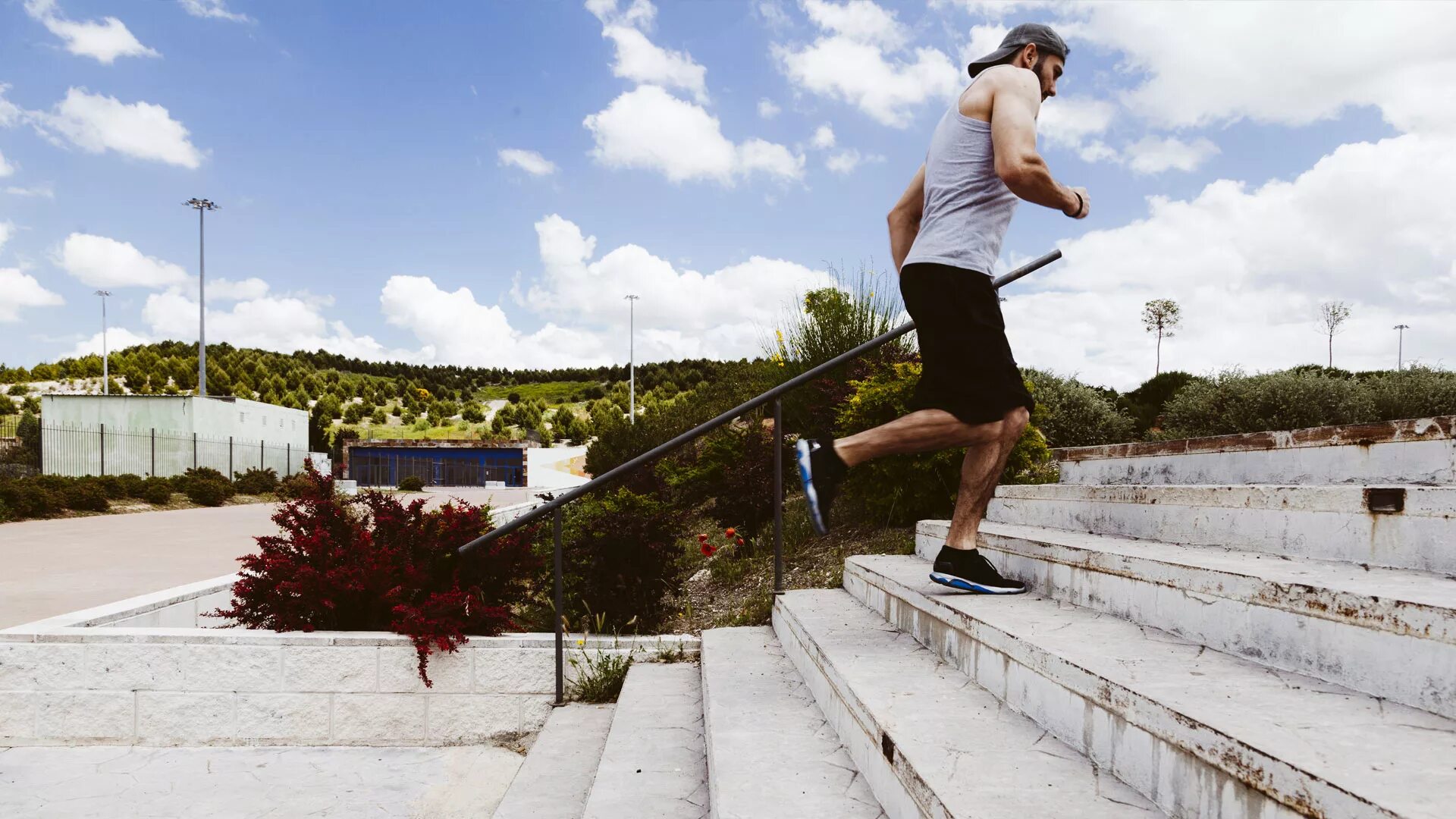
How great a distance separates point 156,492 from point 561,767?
18661 mm

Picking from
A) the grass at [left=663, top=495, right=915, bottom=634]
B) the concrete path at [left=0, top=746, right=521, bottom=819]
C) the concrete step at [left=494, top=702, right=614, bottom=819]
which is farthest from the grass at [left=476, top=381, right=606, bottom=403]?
the concrete step at [left=494, top=702, right=614, bottom=819]

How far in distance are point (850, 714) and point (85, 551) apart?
10.00 metres

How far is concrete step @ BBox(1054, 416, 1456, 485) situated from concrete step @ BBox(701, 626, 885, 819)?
1.86 metres

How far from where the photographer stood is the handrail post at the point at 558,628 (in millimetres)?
3377

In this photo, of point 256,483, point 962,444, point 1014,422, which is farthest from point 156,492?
point 1014,422

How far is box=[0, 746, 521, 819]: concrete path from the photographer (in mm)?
2822

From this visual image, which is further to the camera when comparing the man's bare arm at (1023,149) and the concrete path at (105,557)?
the concrete path at (105,557)

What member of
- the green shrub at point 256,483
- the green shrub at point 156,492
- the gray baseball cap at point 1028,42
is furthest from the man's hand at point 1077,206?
the green shrub at point 256,483

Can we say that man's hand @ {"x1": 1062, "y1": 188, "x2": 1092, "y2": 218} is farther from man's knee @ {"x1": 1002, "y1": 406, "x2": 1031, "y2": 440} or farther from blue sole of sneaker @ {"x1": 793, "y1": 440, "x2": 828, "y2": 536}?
blue sole of sneaker @ {"x1": 793, "y1": 440, "x2": 828, "y2": 536}

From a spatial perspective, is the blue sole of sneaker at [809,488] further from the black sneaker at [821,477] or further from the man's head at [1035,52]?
the man's head at [1035,52]

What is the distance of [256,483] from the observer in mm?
21719

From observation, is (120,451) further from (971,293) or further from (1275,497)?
(1275,497)

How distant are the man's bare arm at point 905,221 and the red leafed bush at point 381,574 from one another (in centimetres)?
239

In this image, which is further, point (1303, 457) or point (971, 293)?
point (1303, 457)
